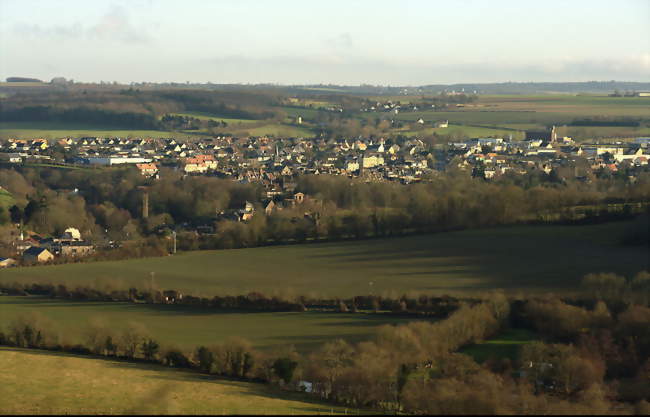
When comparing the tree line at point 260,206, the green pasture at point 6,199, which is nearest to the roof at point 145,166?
the tree line at point 260,206

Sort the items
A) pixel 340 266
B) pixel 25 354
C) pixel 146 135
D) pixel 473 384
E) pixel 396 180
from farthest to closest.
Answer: pixel 146 135
pixel 396 180
pixel 340 266
pixel 25 354
pixel 473 384

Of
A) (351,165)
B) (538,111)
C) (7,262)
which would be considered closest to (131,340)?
(7,262)

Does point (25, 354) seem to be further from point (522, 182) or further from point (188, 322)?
point (522, 182)

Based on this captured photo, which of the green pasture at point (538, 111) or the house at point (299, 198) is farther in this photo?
the green pasture at point (538, 111)

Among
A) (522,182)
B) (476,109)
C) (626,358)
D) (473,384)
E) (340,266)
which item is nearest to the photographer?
(473,384)

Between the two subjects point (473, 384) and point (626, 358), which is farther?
point (626, 358)

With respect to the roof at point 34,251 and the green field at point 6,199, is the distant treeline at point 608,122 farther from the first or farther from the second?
the roof at point 34,251

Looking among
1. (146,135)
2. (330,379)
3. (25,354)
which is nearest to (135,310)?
(25,354)

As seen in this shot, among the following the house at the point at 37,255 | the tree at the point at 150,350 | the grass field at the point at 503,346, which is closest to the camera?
the grass field at the point at 503,346
